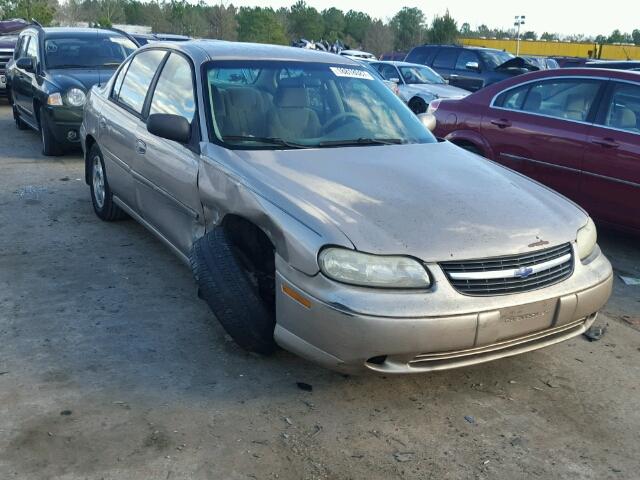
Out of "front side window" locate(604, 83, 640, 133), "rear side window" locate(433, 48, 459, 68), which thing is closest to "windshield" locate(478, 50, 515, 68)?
"rear side window" locate(433, 48, 459, 68)

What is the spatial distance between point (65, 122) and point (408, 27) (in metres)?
61.9

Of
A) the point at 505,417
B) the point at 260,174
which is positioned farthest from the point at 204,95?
the point at 505,417

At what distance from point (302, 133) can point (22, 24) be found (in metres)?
21.3

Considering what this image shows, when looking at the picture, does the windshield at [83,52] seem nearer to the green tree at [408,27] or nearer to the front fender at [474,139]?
the front fender at [474,139]

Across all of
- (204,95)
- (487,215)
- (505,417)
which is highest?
(204,95)

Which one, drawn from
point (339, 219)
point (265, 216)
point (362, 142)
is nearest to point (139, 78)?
point (362, 142)

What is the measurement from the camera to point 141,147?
5.11 meters

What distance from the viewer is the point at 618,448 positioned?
10.7 ft

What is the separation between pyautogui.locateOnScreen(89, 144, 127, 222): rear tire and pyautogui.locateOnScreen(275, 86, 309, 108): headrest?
86.2 inches

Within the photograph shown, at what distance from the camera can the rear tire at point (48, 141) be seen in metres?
9.25

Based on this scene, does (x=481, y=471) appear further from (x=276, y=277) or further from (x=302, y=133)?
(x=302, y=133)

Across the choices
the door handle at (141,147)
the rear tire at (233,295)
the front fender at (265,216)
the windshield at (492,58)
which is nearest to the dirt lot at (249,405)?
the rear tire at (233,295)

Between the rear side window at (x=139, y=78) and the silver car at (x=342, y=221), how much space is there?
0.11 metres

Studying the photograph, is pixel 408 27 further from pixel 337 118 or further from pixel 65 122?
pixel 337 118
